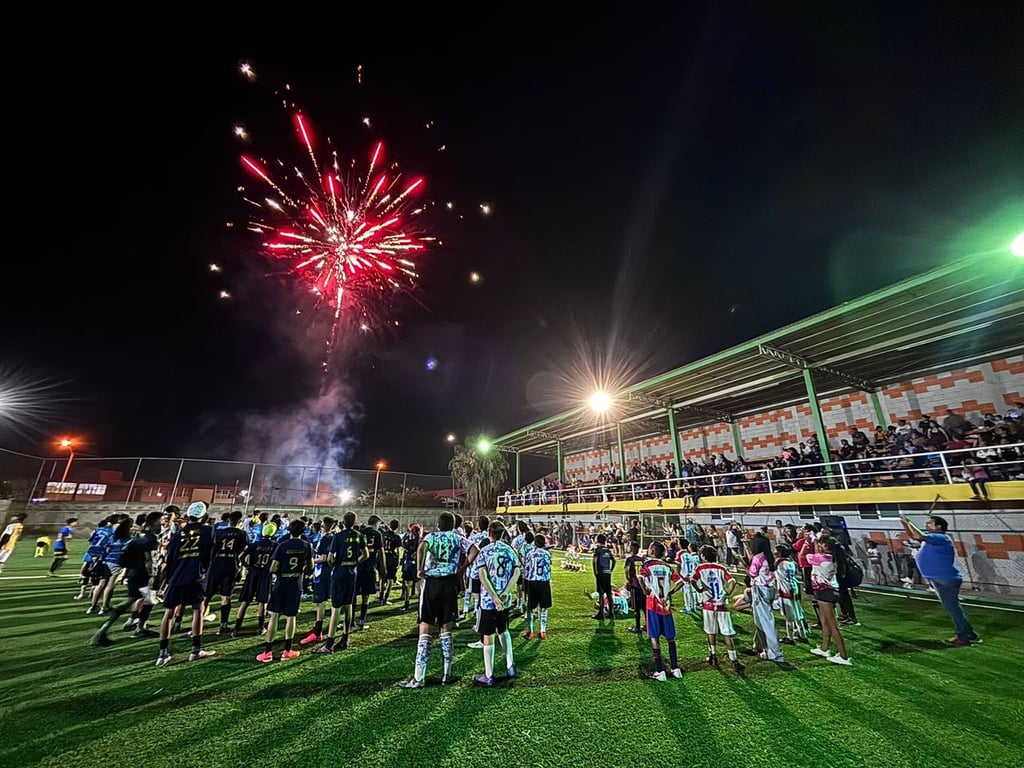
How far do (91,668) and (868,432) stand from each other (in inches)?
1006

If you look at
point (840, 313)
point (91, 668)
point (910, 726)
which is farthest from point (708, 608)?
point (840, 313)

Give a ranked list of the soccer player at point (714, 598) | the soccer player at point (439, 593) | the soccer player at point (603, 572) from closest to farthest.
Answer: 1. the soccer player at point (439, 593)
2. the soccer player at point (714, 598)
3. the soccer player at point (603, 572)

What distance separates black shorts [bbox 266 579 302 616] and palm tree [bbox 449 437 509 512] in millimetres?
27650

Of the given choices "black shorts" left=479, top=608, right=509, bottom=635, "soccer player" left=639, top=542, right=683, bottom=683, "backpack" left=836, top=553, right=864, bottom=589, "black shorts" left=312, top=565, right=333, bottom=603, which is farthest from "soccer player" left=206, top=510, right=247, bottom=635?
"backpack" left=836, top=553, right=864, bottom=589

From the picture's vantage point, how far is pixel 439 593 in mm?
5574

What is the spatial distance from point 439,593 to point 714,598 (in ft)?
14.6

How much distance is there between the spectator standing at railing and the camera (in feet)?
24.5

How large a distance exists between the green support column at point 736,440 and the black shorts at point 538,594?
19.0m

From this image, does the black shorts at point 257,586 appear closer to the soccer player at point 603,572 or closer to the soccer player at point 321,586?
the soccer player at point 321,586

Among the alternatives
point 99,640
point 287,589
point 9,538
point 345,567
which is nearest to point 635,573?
point 345,567

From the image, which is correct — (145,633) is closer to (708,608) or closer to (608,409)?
(708,608)

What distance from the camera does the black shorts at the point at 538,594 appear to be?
7.87 meters

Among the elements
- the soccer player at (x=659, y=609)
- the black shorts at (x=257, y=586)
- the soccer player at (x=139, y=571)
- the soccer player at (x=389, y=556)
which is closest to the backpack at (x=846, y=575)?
the soccer player at (x=659, y=609)

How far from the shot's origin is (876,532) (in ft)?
50.1
